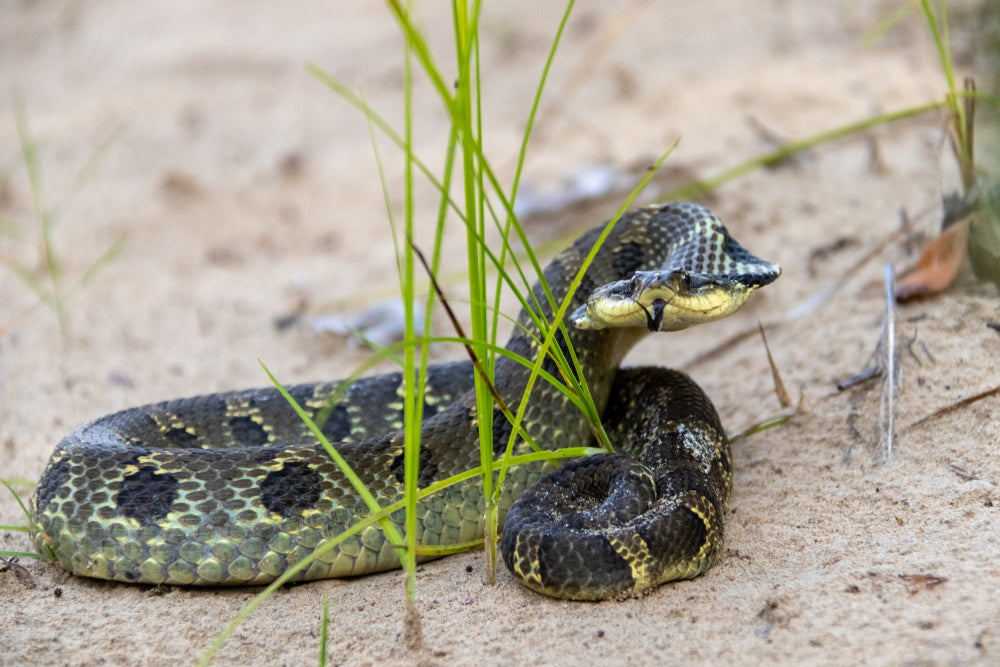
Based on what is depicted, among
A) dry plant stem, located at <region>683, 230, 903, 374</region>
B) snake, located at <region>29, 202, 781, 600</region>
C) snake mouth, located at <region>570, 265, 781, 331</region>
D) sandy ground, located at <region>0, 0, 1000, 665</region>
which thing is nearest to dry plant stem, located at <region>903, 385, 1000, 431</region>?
sandy ground, located at <region>0, 0, 1000, 665</region>

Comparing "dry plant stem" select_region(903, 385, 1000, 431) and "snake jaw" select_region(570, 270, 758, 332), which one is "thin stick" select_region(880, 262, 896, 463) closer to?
"dry plant stem" select_region(903, 385, 1000, 431)

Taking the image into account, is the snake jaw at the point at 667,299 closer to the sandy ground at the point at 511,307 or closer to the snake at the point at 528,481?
the snake at the point at 528,481

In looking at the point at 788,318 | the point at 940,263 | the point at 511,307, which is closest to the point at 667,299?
the point at 940,263

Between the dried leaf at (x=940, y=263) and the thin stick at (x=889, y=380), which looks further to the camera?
the dried leaf at (x=940, y=263)

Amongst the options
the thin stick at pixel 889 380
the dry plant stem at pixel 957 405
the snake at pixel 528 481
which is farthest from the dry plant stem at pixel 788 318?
the dry plant stem at pixel 957 405

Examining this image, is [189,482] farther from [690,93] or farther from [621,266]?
[690,93]

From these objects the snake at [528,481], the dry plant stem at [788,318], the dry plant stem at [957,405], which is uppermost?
the snake at [528,481]

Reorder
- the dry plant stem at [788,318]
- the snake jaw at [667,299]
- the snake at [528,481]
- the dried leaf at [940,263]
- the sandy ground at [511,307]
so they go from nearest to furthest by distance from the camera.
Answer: the sandy ground at [511,307] < the snake at [528,481] < the snake jaw at [667,299] < the dried leaf at [940,263] < the dry plant stem at [788,318]
